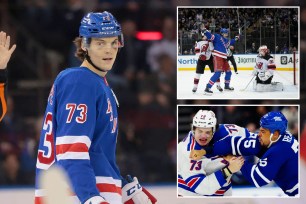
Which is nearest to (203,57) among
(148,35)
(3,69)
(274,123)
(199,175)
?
(148,35)

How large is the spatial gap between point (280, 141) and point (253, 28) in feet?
2.30

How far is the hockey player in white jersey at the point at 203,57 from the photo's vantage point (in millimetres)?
4672

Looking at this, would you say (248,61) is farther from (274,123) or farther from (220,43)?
(274,123)

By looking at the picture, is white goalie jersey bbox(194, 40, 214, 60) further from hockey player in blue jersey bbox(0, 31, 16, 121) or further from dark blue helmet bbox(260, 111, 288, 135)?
hockey player in blue jersey bbox(0, 31, 16, 121)

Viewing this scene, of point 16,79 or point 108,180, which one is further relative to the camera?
point 16,79

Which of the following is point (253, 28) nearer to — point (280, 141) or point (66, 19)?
point (280, 141)

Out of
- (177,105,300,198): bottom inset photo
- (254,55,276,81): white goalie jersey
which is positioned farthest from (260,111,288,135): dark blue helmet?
(254,55,276,81): white goalie jersey

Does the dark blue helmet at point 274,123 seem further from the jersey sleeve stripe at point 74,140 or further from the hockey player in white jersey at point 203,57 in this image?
the jersey sleeve stripe at point 74,140

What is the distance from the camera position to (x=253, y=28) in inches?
184

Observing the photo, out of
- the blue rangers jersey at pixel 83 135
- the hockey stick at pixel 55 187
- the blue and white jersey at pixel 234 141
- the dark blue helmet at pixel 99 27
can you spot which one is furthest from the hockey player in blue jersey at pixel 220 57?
the hockey stick at pixel 55 187

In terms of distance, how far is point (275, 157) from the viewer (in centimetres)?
459

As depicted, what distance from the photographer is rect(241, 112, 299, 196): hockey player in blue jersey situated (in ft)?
15.1

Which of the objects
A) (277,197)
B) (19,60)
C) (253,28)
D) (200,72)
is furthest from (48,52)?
(277,197)

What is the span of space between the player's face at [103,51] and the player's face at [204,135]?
4.43ft
